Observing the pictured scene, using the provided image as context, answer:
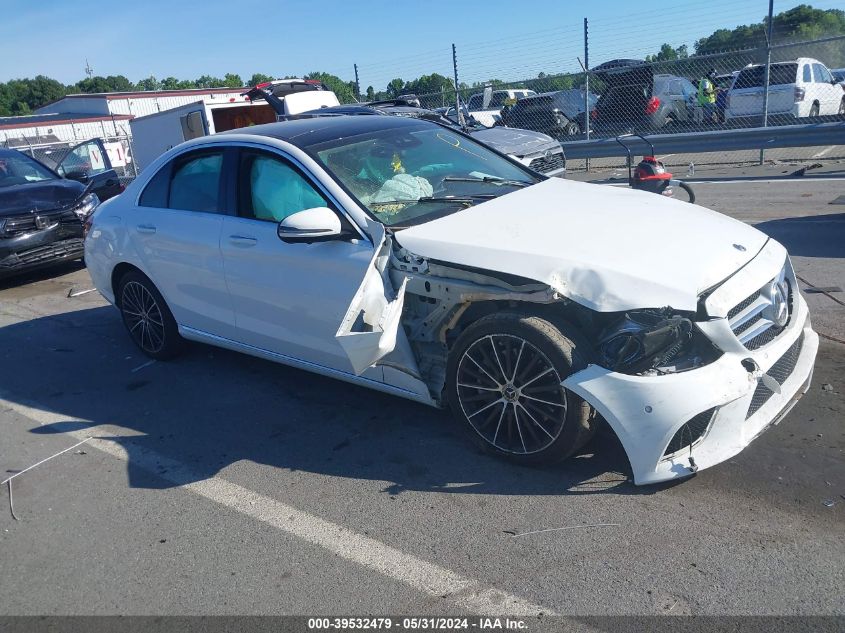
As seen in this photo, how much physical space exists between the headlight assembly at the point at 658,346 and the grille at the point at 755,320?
0.71 ft

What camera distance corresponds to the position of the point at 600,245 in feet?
12.0

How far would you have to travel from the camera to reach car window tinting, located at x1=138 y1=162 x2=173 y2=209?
5.53m

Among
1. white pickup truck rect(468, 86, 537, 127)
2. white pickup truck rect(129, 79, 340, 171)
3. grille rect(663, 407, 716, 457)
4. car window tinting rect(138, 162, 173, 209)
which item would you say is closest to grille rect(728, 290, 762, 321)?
grille rect(663, 407, 716, 457)

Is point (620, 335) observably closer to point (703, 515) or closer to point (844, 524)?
point (703, 515)

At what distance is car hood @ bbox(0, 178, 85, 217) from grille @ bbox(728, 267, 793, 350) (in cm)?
848

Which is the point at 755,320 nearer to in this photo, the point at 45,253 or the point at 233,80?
the point at 45,253

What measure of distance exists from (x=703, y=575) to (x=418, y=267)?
1.95 m

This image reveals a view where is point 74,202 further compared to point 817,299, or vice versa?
point 74,202

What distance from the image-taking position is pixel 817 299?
5.88 metres

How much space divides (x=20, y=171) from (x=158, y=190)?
5.79m

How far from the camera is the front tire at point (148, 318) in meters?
5.70

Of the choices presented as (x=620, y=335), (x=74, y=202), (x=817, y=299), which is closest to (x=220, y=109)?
(x=74, y=202)

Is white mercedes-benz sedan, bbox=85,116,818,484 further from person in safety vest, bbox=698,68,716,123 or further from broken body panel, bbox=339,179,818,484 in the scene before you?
person in safety vest, bbox=698,68,716,123

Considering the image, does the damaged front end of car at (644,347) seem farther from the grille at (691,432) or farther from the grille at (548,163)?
the grille at (548,163)
